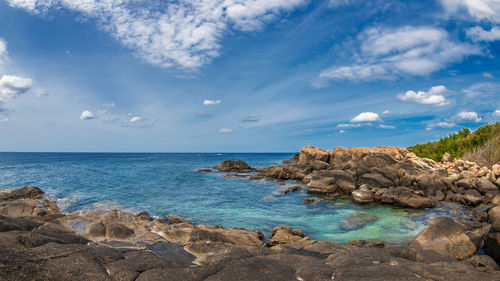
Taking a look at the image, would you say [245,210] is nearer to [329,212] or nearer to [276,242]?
[329,212]

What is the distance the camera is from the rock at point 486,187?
938 inches

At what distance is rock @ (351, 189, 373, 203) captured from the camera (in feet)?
84.2

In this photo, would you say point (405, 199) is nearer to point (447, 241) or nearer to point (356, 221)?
point (356, 221)

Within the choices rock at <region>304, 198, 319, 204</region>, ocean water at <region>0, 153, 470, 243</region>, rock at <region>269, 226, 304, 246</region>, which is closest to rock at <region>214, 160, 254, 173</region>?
ocean water at <region>0, 153, 470, 243</region>

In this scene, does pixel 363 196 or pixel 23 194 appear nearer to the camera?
pixel 363 196

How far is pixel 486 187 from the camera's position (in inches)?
942

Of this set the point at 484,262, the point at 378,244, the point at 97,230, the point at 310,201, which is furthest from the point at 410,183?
the point at 97,230

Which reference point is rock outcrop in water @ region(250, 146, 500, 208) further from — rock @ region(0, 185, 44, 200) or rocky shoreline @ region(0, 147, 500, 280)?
rock @ region(0, 185, 44, 200)

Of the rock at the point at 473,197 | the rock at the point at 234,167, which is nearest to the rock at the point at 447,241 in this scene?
the rock at the point at 473,197

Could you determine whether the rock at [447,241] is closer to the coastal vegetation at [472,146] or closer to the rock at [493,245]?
the rock at [493,245]

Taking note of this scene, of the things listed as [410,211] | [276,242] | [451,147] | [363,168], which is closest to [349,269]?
[276,242]

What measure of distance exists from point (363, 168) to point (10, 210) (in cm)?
Answer: 3336

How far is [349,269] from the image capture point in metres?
7.20

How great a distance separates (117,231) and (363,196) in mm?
21881
